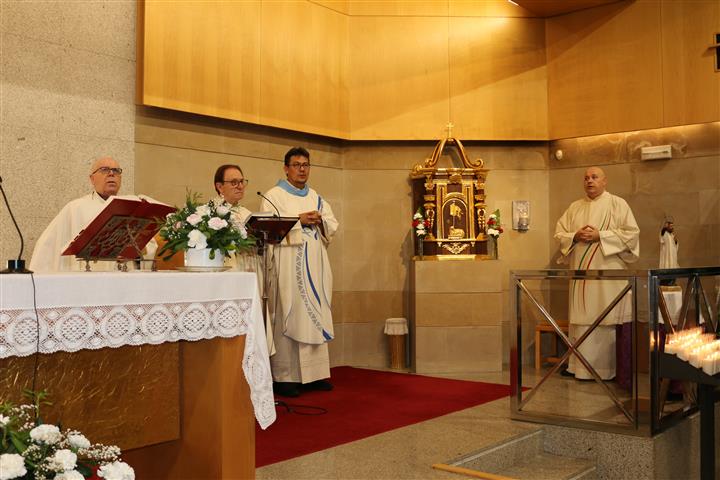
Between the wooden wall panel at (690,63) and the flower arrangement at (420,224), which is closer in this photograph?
the wooden wall panel at (690,63)

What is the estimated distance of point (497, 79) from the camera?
956 cm

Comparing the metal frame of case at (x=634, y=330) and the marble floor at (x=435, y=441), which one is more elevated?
the metal frame of case at (x=634, y=330)

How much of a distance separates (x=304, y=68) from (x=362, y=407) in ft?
13.2

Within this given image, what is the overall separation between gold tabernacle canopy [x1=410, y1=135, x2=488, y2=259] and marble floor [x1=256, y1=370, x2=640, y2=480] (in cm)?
271

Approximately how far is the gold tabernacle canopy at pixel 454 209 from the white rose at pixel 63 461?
23.5ft

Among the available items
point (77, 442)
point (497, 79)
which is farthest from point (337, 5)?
point (77, 442)

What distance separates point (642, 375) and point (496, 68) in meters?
5.13

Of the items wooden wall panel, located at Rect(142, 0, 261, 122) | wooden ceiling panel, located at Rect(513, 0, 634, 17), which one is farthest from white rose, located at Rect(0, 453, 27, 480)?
wooden ceiling panel, located at Rect(513, 0, 634, 17)

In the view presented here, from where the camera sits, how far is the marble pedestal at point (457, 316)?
8.69 meters

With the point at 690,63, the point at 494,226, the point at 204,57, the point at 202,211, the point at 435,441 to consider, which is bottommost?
the point at 435,441

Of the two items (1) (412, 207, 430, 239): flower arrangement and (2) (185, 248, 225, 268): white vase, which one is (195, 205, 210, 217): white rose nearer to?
(2) (185, 248, 225, 268): white vase

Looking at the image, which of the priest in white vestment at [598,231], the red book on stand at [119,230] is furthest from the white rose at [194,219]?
the priest in white vestment at [598,231]

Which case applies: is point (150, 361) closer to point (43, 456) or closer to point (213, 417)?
point (213, 417)

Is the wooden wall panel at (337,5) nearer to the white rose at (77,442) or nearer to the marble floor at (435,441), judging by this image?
the marble floor at (435,441)
